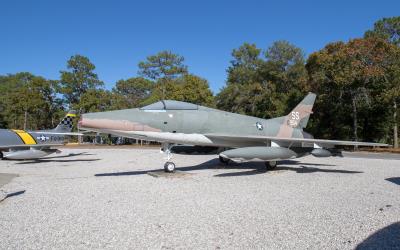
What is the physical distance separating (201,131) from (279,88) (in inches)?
1366

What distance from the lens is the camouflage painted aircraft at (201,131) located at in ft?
31.3

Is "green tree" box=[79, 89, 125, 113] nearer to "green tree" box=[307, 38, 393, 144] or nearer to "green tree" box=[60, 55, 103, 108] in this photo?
"green tree" box=[60, 55, 103, 108]

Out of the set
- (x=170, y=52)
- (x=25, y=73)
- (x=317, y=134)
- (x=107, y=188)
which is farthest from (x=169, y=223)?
(x=25, y=73)

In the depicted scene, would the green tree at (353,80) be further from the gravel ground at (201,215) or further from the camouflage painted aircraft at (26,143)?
the camouflage painted aircraft at (26,143)

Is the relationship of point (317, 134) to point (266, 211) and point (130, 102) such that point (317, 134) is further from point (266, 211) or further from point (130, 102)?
point (266, 211)

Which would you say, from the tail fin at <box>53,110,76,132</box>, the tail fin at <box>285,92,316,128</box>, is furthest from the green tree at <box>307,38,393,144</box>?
the tail fin at <box>53,110,76,132</box>

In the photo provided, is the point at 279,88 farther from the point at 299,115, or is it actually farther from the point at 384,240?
the point at 384,240

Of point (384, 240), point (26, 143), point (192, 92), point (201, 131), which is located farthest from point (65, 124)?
point (192, 92)

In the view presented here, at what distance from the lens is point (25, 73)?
76.3 metres

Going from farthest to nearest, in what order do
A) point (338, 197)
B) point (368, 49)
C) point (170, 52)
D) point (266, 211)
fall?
1. point (170, 52)
2. point (368, 49)
3. point (338, 197)
4. point (266, 211)

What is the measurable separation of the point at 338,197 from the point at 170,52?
5596cm

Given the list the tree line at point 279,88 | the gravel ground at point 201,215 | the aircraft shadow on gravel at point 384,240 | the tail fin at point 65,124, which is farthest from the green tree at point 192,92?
the aircraft shadow on gravel at point 384,240

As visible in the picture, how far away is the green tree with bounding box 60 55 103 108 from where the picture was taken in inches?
2234

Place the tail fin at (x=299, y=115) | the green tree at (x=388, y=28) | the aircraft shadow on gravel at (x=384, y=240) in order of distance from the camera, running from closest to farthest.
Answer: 1. the aircraft shadow on gravel at (x=384, y=240)
2. the tail fin at (x=299, y=115)
3. the green tree at (x=388, y=28)
